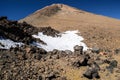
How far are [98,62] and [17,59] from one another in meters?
9.25

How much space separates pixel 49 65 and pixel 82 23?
3537 centimetres

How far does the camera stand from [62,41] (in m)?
38.9

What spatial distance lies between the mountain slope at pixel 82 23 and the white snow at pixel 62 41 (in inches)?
57.0

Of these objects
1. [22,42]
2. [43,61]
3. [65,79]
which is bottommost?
[65,79]

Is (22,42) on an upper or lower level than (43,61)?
upper

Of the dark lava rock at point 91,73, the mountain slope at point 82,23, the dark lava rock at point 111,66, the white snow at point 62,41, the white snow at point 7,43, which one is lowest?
the dark lava rock at point 91,73

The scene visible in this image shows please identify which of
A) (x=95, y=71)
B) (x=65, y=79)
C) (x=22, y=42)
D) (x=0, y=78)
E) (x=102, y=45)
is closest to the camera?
(x=0, y=78)

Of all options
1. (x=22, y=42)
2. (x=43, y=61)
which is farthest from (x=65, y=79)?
(x=22, y=42)

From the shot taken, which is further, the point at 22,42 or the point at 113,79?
the point at 22,42

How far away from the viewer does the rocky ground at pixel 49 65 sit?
73.9 feet

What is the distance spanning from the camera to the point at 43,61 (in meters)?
26.6

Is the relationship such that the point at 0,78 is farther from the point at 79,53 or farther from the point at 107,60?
the point at 107,60

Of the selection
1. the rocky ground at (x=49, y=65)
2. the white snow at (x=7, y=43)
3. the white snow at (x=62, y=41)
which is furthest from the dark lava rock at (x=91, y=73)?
the white snow at (x=62, y=41)

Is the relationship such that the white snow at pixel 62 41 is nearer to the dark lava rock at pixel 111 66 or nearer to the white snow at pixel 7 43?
the white snow at pixel 7 43
